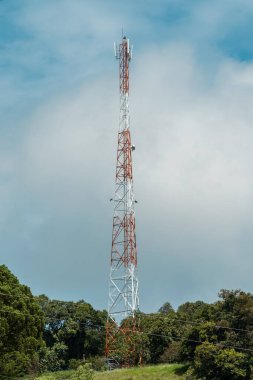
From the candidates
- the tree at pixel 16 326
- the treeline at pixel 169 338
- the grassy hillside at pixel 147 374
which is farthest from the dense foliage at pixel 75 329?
the tree at pixel 16 326

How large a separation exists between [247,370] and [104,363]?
13416 mm

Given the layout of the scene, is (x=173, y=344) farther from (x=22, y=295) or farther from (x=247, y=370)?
(x=22, y=295)

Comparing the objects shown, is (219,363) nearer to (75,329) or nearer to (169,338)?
(169,338)

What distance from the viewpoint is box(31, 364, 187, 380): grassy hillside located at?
149 ft

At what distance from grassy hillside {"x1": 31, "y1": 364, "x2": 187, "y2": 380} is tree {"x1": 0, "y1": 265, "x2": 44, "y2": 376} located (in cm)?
289

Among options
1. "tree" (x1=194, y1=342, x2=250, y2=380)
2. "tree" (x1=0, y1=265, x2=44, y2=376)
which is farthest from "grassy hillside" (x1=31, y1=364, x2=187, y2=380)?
"tree" (x1=0, y1=265, x2=44, y2=376)

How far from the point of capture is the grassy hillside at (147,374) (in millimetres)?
45463

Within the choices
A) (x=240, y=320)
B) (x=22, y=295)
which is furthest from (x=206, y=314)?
(x=22, y=295)

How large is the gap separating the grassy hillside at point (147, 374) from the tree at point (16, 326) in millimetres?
2886

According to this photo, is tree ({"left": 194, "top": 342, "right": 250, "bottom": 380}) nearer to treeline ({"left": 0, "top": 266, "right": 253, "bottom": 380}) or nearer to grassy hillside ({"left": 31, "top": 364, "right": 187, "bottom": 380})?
treeline ({"left": 0, "top": 266, "right": 253, "bottom": 380})

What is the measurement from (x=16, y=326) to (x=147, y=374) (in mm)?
10503

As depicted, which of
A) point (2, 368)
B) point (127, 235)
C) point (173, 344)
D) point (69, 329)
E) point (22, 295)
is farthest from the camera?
point (69, 329)

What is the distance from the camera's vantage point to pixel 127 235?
51.3 metres

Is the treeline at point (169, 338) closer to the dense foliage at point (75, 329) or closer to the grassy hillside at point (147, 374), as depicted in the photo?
the grassy hillside at point (147, 374)
